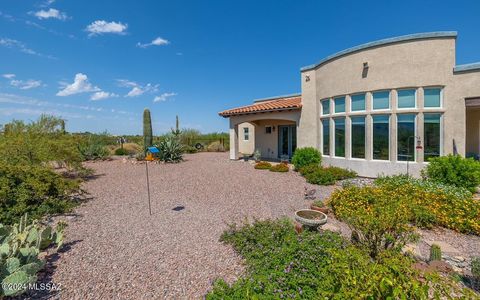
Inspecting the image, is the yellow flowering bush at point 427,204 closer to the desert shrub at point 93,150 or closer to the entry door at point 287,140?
the entry door at point 287,140

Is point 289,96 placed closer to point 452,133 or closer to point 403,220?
point 452,133

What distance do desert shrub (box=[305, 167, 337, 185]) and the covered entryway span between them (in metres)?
4.91

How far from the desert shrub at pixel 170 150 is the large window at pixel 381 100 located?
13.8 m

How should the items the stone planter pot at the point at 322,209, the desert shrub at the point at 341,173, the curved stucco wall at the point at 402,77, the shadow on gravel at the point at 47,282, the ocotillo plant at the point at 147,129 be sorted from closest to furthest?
the shadow on gravel at the point at 47,282
the stone planter pot at the point at 322,209
the curved stucco wall at the point at 402,77
the desert shrub at the point at 341,173
the ocotillo plant at the point at 147,129

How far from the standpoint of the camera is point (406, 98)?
1012 cm

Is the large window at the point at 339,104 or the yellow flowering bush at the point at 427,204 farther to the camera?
the large window at the point at 339,104

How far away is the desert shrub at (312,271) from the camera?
2.06 m

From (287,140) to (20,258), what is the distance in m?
16.5

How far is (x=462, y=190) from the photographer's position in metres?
7.53

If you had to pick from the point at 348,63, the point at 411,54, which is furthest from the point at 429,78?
the point at 348,63

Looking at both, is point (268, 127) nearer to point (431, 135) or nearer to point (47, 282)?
point (431, 135)

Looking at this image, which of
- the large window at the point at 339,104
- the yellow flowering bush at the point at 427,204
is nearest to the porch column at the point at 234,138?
the large window at the point at 339,104

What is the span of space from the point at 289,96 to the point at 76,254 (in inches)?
716

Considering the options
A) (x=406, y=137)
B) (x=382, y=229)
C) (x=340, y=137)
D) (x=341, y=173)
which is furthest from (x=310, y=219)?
(x=340, y=137)
